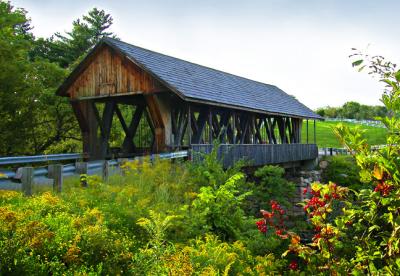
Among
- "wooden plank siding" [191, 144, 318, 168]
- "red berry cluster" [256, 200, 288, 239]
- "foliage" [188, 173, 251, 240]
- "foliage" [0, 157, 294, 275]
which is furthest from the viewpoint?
"wooden plank siding" [191, 144, 318, 168]

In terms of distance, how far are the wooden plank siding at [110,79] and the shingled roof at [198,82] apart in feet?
1.32

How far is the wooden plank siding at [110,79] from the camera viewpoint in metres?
12.8

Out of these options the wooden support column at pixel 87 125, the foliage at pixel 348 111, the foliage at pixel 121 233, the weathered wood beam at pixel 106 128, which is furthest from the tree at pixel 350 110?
the foliage at pixel 121 233

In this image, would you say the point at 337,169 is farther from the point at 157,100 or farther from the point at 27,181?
the point at 27,181

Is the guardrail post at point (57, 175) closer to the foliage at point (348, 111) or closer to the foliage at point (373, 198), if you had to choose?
the foliage at point (373, 198)

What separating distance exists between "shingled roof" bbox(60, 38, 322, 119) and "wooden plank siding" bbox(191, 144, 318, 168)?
155cm

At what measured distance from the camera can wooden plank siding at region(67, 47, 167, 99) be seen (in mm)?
12844

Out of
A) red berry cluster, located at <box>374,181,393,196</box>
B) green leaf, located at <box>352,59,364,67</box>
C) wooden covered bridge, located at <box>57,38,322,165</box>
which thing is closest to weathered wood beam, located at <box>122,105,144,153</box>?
wooden covered bridge, located at <box>57,38,322,165</box>

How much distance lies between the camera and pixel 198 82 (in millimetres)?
14883

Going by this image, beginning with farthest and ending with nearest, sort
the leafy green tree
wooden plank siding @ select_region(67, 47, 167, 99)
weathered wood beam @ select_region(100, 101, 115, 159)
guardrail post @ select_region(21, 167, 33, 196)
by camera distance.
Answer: weathered wood beam @ select_region(100, 101, 115, 159)
the leafy green tree
wooden plank siding @ select_region(67, 47, 167, 99)
guardrail post @ select_region(21, 167, 33, 196)

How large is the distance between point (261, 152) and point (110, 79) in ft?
23.2

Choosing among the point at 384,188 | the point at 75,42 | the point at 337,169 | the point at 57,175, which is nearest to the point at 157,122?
the point at 57,175

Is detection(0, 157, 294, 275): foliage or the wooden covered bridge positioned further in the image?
the wooden covered bridge

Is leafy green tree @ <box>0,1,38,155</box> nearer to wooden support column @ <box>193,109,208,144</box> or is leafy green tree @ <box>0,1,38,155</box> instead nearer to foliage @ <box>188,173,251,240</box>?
wooden support column @ <box>193,109,208,144</box>
